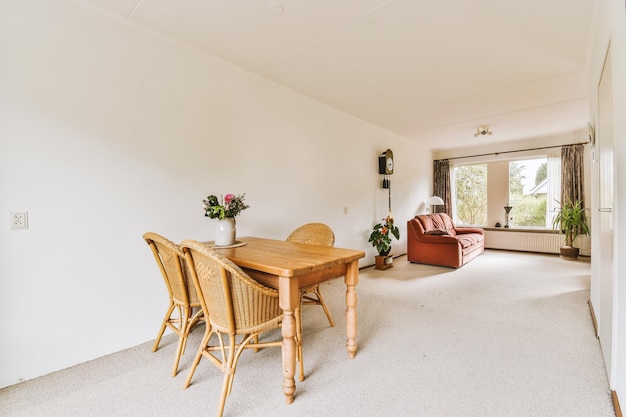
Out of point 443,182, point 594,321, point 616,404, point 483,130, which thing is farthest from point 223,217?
point 443,182

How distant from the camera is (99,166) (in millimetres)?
2086

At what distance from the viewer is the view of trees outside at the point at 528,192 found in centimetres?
624

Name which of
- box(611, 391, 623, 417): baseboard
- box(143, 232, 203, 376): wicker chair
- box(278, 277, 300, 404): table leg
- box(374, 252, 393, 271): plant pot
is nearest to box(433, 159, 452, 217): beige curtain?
box(374, 252, 393, 271): plant pot

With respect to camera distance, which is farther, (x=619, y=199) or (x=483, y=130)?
(x=483, y=130)

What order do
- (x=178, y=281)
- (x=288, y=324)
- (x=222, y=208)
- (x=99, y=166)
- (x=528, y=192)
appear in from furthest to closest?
(x=528, y=192)
(x=222, y=208)
(x=99, y=166)
(x=178, y=281)
(x=288, y=324)

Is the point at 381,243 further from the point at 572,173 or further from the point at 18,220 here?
the point at 572,173

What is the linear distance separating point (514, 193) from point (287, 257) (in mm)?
6787

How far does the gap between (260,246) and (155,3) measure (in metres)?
1.95

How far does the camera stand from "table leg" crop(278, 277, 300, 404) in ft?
5.08

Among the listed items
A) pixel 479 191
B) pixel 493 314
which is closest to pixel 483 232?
pixel 479 191

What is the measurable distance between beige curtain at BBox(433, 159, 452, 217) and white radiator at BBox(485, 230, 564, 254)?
1075 mm

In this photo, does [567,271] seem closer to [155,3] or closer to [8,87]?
[155,3]

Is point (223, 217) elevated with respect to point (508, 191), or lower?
lower

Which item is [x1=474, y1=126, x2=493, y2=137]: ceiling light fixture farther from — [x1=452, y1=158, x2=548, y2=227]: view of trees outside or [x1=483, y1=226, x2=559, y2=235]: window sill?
[x1=483, y1=226, x2=559, y2=235]: window sill
